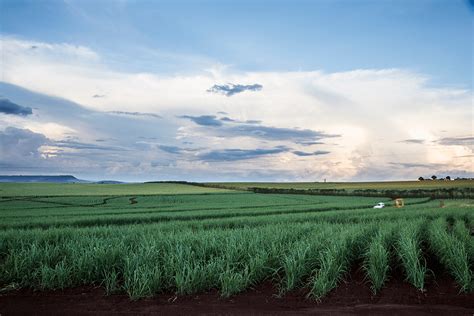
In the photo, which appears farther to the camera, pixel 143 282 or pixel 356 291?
pixel 356 291

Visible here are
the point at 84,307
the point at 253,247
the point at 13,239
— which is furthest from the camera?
the point at 13,239

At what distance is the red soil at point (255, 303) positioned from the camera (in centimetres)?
697

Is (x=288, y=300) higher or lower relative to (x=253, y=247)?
lower

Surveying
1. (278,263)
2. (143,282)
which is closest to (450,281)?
(278,263)

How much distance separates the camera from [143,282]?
24.8 feet

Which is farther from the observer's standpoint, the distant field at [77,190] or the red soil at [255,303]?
the distant field at [77,190]

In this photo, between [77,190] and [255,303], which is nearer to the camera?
[255,303]

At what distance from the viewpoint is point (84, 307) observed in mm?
7180

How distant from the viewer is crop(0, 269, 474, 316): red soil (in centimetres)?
697

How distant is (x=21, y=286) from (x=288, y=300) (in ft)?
18.2

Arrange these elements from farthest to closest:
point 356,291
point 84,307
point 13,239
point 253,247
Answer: point 13,239 → point 253,247 → point 356,291 → point 84,307

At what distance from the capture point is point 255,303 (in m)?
7.36

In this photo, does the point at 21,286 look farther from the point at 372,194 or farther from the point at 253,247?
the point at 372,194

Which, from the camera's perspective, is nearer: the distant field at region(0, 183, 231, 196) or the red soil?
the red soil
